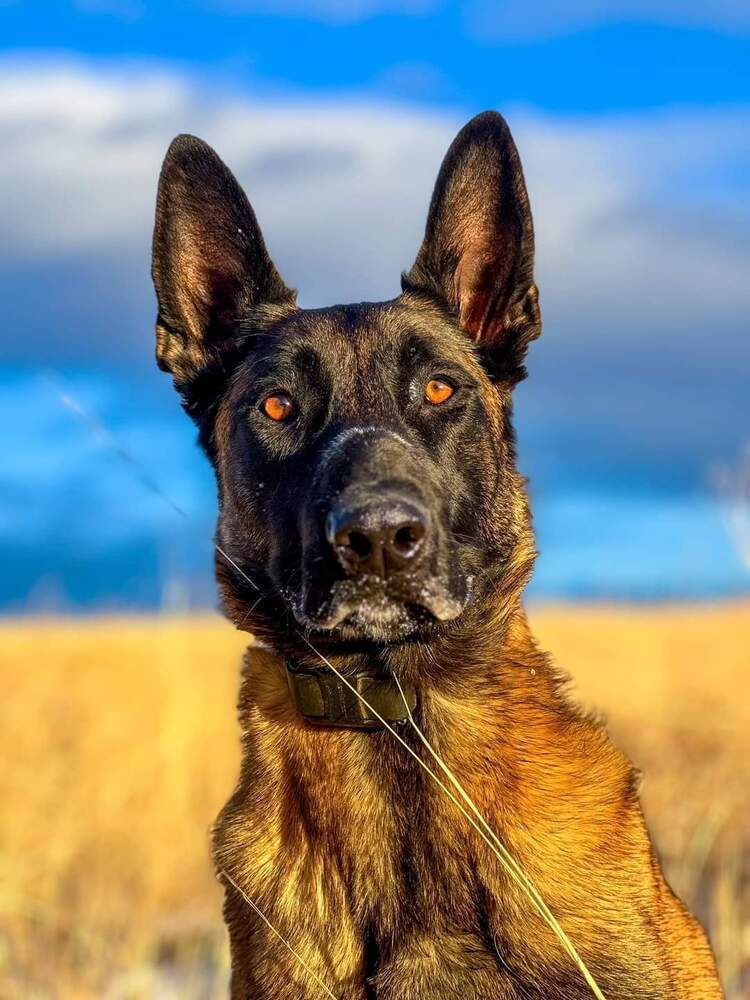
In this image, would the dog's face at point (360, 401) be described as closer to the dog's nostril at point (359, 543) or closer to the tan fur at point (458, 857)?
the dog's nostril at point (359, 543)

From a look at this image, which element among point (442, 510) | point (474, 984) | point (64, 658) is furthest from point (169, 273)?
point (64, 658)

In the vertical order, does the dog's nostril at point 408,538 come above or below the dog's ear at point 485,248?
below

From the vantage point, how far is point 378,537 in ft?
9.76

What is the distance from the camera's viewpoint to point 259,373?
3.71 metres

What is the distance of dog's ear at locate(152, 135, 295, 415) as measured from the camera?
392 cm

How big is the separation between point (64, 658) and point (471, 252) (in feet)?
34.2

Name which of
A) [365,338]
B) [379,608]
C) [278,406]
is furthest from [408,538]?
[365,338]

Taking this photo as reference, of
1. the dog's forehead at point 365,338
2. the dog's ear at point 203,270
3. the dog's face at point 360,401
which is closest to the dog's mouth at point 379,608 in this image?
the dog's face at point 360,401

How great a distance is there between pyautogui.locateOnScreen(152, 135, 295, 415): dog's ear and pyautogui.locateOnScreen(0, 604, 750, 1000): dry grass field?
104 inches

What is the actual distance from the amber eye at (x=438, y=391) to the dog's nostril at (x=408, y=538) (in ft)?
2.14

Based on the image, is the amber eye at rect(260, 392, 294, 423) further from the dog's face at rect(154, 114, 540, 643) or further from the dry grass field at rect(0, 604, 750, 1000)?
the dry grass field at rect(0, 604, 750, 1000)

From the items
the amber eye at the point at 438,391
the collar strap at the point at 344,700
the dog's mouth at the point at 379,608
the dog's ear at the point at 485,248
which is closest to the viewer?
the dog's mouth at the point at 379,608

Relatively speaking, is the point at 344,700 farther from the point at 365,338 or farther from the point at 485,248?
the point at 485,248

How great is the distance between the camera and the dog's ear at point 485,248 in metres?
3.78
